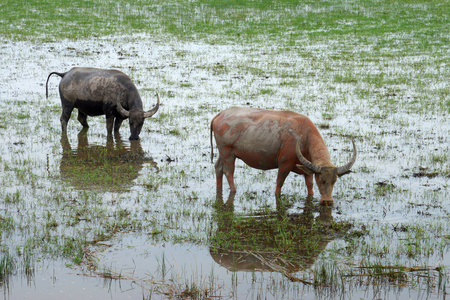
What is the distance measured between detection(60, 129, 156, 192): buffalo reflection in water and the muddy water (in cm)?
→ 4

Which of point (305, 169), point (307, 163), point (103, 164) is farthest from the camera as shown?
point (103, 164)

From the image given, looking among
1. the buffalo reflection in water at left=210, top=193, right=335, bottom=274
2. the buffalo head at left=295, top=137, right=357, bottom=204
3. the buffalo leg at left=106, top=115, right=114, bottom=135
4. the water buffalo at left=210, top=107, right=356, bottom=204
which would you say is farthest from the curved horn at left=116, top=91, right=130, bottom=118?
the buffalo head at left=295, top=137, right=357, bottom=204

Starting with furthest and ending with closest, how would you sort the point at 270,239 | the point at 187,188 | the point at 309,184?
the point at 187,188 < the point at 309,184 < the point at 270,239

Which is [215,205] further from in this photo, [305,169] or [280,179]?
[305,169]

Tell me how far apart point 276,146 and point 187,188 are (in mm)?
1673

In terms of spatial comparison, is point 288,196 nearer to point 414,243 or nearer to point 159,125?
point 414,243

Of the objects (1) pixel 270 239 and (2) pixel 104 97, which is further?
(2) pixel 104 97

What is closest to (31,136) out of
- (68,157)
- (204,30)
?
(68,157)

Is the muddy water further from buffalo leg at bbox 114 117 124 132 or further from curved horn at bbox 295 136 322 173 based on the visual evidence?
curved horn at bbox 295 136 322 173

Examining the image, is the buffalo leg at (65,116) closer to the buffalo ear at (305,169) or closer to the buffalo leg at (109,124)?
the buffalo leg at (109,124)

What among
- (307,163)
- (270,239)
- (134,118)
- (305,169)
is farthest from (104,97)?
(270,239)

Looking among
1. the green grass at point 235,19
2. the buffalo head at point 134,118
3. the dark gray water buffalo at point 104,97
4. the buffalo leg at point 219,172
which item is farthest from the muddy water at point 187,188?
the green grass at point 235,19

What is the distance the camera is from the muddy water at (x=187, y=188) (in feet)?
21.1

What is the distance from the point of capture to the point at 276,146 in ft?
29.9
